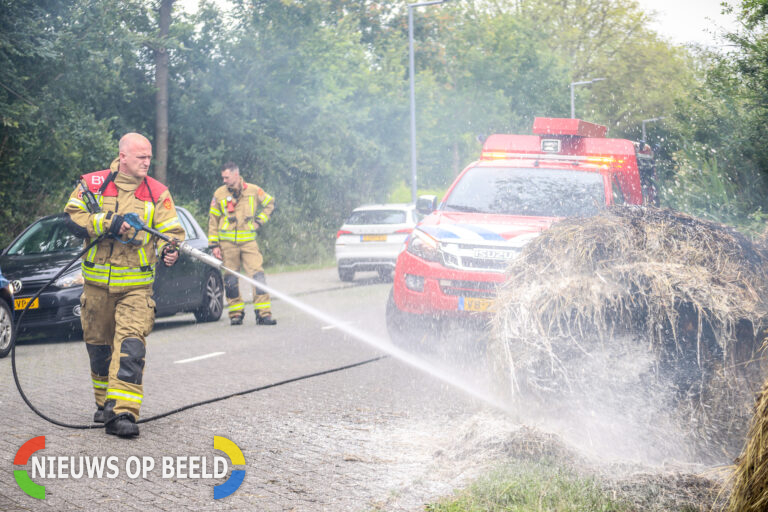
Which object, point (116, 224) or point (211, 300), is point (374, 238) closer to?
point (211, 300)

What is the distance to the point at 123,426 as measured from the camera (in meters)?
5.82

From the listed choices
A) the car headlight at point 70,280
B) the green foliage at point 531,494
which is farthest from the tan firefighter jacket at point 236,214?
the green foliage at point 531,494

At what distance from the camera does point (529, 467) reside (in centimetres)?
482


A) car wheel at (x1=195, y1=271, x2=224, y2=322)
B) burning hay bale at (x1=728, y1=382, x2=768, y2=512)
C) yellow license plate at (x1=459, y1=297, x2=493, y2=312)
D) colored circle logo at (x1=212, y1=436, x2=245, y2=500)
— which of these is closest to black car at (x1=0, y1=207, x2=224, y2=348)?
car wheel at (x1=195, y1=271, x2=224, y2=322)

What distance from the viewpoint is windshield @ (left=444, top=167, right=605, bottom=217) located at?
887 centimetres

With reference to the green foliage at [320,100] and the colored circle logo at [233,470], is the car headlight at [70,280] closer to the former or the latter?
the green foliage at [320,100]

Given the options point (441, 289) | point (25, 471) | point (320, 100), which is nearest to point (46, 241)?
point (441, 289)

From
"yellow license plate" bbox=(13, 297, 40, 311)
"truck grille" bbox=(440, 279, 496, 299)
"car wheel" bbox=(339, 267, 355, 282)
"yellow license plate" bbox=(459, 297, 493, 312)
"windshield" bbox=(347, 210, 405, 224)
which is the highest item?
"windshield" bbox=(347, 210, 405, 224)

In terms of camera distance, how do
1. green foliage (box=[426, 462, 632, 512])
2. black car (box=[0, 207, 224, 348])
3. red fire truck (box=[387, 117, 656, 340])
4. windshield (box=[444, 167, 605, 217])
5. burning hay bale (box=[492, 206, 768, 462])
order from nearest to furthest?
1. green foliage (box=[426, 462, 632, 512])
2. burning hay bale (box=[492, 206, 768, 462])
3. red fire truck (box=[387, 117, 656, 340])
4. windshield (box=[444, 167, 605, 217])
5. black car (box=[0, 207, 224, 348])

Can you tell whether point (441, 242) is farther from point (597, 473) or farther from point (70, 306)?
point (70, 306)

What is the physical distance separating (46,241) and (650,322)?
861 cm

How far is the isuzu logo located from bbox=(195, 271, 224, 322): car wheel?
5859 millimetres

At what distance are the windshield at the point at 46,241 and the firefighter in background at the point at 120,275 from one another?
544cm

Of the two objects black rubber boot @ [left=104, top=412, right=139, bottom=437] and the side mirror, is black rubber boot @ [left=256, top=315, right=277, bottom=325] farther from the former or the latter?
black rubber boot @ [left=104, top=412, right=139, bottom=437]
